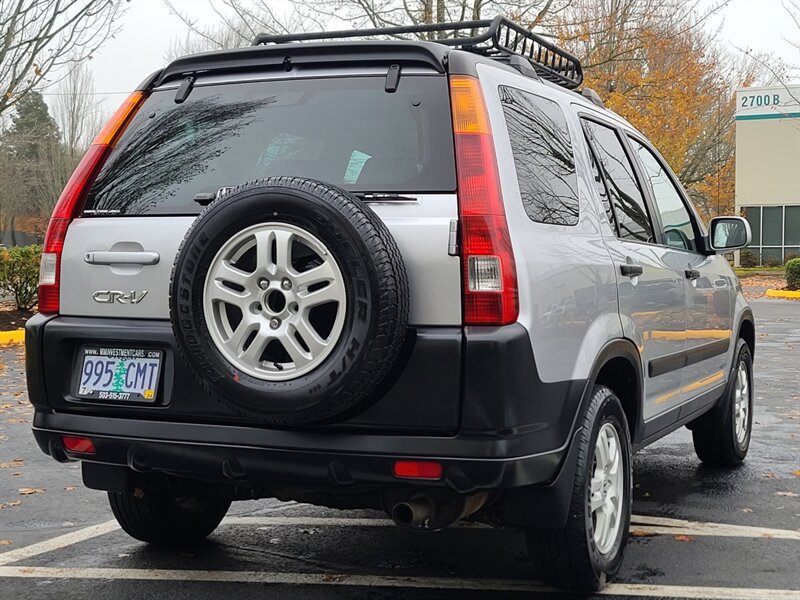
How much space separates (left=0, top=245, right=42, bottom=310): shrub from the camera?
16.1 m

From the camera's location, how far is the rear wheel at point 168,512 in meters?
4.43

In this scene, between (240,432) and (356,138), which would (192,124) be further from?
(240,432)

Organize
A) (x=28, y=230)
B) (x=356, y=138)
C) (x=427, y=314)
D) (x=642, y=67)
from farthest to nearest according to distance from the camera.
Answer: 1. (x=28, y=230)
2. (x=642, y=67)
3. (x=356, y=138)
4. (x=427, y=314)

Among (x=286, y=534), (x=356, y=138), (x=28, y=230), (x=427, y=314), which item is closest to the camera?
(x=427, y=314)

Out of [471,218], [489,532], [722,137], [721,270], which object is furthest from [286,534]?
[722,137]

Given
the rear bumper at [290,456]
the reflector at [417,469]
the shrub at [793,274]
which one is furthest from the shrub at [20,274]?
the shrub at [793,274]

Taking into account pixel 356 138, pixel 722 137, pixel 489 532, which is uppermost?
pixel 722 137

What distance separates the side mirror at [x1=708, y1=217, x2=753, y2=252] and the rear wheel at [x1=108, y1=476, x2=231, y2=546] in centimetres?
309

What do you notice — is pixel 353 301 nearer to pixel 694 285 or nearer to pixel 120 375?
pixel 120 375

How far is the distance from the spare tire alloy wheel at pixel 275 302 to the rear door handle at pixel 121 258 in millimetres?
394

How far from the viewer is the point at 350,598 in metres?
3.92

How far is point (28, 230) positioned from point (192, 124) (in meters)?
69.5

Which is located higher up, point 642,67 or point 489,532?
point 642,67

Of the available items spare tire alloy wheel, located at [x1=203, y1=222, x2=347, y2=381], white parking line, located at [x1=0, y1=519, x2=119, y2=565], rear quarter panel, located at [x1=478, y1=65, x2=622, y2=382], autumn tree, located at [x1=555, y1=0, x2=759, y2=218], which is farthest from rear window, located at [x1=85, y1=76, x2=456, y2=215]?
autumn tree, located at [x1=555, y1=0, x2=759, y2=218]
